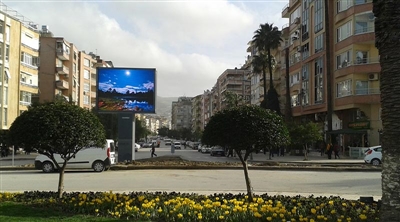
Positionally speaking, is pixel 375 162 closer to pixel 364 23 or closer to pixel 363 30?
pixel 363 30

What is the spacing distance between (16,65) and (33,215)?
56.1m

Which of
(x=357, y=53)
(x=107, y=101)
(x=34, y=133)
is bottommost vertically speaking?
(x=34, y=133)

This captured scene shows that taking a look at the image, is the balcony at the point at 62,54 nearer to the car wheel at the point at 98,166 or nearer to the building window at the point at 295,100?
the building window at the point at 295,100

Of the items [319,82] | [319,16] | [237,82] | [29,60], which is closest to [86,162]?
[319,82]

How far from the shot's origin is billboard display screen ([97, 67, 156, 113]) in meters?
30.6

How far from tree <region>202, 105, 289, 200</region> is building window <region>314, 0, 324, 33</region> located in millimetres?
45283

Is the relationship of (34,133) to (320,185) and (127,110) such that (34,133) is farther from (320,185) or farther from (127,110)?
(127,110)

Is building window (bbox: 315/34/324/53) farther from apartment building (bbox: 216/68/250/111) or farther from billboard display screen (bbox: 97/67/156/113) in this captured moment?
apartment building (bbox: 216/68/250/111)

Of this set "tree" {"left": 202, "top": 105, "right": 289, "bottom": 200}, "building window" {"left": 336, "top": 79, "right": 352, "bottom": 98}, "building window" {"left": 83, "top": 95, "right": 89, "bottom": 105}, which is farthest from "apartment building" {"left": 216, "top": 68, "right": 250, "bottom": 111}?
"tree" {"left": 202, "top": 105, "right": 289, "bottom": 200}

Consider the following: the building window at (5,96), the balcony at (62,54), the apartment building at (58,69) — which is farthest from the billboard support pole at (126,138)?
the balcony at (62,54)

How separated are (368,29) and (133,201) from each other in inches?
1589

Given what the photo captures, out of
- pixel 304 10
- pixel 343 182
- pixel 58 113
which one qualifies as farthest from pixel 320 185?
pixel 304 10

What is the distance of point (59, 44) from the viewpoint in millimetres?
75438

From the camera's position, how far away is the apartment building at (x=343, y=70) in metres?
43.3
